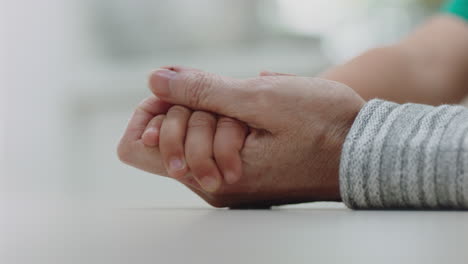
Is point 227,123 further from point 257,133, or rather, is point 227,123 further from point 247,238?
point 247,238

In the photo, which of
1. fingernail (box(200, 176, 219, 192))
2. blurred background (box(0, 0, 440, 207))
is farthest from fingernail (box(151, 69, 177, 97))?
blurred background (box(0, 0, 440, 207))

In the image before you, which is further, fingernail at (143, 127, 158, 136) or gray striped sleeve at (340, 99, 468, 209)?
fingernail at (143, 127, 158, 136)

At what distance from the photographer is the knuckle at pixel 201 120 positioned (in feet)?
2.31

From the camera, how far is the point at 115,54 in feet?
9.27

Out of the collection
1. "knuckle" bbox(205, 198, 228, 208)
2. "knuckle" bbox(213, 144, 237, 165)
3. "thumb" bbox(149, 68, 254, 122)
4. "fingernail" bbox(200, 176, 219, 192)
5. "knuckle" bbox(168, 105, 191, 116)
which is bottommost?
"knuckle" bbox(205, 198, 228, 208)

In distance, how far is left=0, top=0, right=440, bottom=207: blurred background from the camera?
265 cm

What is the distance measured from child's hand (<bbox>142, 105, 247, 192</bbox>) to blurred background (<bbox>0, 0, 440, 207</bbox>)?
190 cm

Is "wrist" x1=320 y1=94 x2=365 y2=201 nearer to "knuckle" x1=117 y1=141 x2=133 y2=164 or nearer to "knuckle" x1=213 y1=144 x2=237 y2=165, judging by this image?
"knuckle" x1=213 y1=144 x2=237 y2=165

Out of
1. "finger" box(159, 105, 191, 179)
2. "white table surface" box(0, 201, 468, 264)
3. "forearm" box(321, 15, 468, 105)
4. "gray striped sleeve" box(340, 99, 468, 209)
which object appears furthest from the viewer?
"forearm" box(321, 15, 468, 105)

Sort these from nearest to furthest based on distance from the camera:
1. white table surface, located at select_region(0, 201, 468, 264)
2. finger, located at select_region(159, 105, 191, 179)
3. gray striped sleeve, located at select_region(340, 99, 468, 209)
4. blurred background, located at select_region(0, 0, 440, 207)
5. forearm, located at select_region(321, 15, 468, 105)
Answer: white table surface, located at select_region(0, 201, 468, 264)
gray striped sleeve, located at select_region(340, 99, 468, 209)
finger, located at select_region(159, 105, 191, 179)
forearm, located at select_region(321, 15, 468, 105)
blurred background, located at select_region(0, 0, 440, 207)

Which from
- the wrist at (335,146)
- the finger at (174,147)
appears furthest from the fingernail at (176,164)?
the wrist at (335,146)

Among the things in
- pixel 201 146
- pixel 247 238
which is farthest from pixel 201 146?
pixel 247 238

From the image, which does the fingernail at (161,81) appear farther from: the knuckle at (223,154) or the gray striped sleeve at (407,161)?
the gray striped sleeve at (407,161)

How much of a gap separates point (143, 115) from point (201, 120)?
3.0 inches
